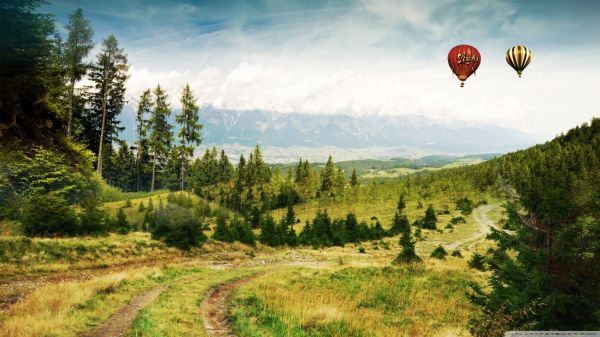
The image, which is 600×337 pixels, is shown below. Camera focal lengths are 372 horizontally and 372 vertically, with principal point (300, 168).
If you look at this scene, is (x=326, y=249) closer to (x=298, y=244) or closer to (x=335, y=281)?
(x=298, y=244)

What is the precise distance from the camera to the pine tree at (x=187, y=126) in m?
57.4

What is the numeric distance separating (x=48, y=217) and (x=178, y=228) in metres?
8.95

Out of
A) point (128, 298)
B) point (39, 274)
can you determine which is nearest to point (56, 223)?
point (39, 274)

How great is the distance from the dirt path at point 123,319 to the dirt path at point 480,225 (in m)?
18.6

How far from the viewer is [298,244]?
41219 mm

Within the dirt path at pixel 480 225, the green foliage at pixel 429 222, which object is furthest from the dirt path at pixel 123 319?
the green foliage at pixel 429 222

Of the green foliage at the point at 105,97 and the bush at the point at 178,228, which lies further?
the green foliage at the point at 105,97

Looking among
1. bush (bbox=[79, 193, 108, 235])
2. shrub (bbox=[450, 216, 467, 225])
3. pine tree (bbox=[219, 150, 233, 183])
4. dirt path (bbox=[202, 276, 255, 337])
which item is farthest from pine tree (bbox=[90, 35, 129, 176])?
pine tree (bbox=[219, 150, 233, 183])

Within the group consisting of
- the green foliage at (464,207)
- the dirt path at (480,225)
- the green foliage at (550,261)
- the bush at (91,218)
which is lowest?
the dirt path at (480,225)

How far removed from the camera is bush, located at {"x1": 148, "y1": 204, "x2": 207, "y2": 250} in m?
29.0

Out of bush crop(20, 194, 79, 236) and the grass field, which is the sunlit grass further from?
bush crop(20, 194, 79, 236)

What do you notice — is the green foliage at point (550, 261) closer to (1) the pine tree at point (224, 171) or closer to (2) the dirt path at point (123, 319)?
(2) the dirt path at point (123, 319)

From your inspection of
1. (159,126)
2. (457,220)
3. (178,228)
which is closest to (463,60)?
(178,228)

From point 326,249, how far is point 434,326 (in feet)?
92.2
